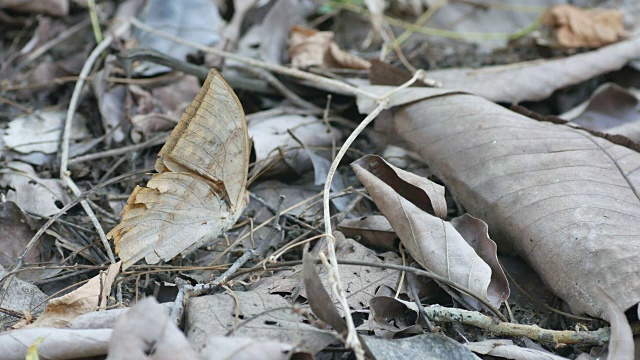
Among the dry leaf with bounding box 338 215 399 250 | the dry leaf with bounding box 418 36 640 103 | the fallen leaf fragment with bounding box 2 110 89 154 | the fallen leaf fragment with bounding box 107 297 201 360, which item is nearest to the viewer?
the fallen leaf fragment with bounding box 107 297 201 360

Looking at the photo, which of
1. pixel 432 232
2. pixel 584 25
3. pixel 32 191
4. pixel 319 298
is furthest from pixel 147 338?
pixel 584 25

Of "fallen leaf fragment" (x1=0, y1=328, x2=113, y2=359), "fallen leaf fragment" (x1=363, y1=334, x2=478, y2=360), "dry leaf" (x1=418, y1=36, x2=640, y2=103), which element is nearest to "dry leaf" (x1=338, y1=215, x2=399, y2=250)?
"fallen leaf fragment" (x1=363, y1=334, x2=478, y2=360)

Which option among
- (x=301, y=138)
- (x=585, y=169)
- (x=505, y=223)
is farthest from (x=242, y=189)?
(x=585, y=169)

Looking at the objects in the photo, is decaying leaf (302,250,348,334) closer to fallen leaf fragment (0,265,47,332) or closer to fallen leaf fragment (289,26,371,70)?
fallen leaf fragment (0,265,47,332)

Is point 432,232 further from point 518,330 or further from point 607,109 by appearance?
point 607,109

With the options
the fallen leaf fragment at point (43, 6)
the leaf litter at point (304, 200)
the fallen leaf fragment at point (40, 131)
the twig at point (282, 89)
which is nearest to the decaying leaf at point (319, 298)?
the leaf litter at point (304, 200)

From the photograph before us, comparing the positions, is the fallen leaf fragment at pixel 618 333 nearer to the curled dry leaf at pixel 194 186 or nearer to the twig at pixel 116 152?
the curled dry leaf at pixel 194 186
